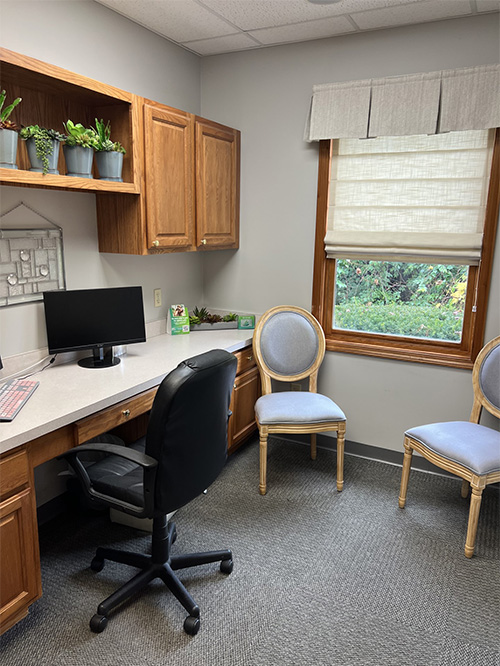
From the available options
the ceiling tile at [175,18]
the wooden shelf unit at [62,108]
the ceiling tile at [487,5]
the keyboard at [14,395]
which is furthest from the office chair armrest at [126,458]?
the ceiling tile at [487,5]

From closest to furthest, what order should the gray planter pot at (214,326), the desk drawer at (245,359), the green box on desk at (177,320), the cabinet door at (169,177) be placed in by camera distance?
the cabinet door at (169,177)
the desk drawer at (245,359)
the green box on desk at (177,320)
the gray planter pot at (214,326)

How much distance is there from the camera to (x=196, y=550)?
2330mm

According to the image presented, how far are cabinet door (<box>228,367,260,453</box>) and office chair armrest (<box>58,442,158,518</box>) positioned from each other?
1.23m

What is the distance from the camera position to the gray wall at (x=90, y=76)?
2.22m

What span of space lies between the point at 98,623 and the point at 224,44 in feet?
10.4

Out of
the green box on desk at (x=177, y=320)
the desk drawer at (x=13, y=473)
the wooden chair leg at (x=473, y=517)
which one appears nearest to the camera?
the desk drawer at (x=13, y=473)

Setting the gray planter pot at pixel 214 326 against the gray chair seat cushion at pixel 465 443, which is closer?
the gray chair seat cushion at pixel 465 443

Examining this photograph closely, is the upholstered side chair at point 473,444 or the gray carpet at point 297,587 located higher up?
the upholstered side chair at point 473,444

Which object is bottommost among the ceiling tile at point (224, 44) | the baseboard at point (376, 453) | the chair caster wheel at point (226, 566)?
the chair caster wheel at point (226, 566)

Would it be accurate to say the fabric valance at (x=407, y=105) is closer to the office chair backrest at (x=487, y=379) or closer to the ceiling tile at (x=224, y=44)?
the ceiling tile at (x=224, y=44)

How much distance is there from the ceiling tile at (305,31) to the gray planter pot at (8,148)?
166 centimetres

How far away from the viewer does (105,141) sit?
2350 millimetres

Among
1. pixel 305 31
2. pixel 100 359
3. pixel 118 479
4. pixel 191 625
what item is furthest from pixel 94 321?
pixel 305 31

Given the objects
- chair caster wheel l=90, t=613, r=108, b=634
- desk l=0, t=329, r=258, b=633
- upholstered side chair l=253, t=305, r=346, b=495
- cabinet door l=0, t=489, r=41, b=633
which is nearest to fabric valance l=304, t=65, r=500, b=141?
upholstered side chair l=253, t=305, r=346, b=495
